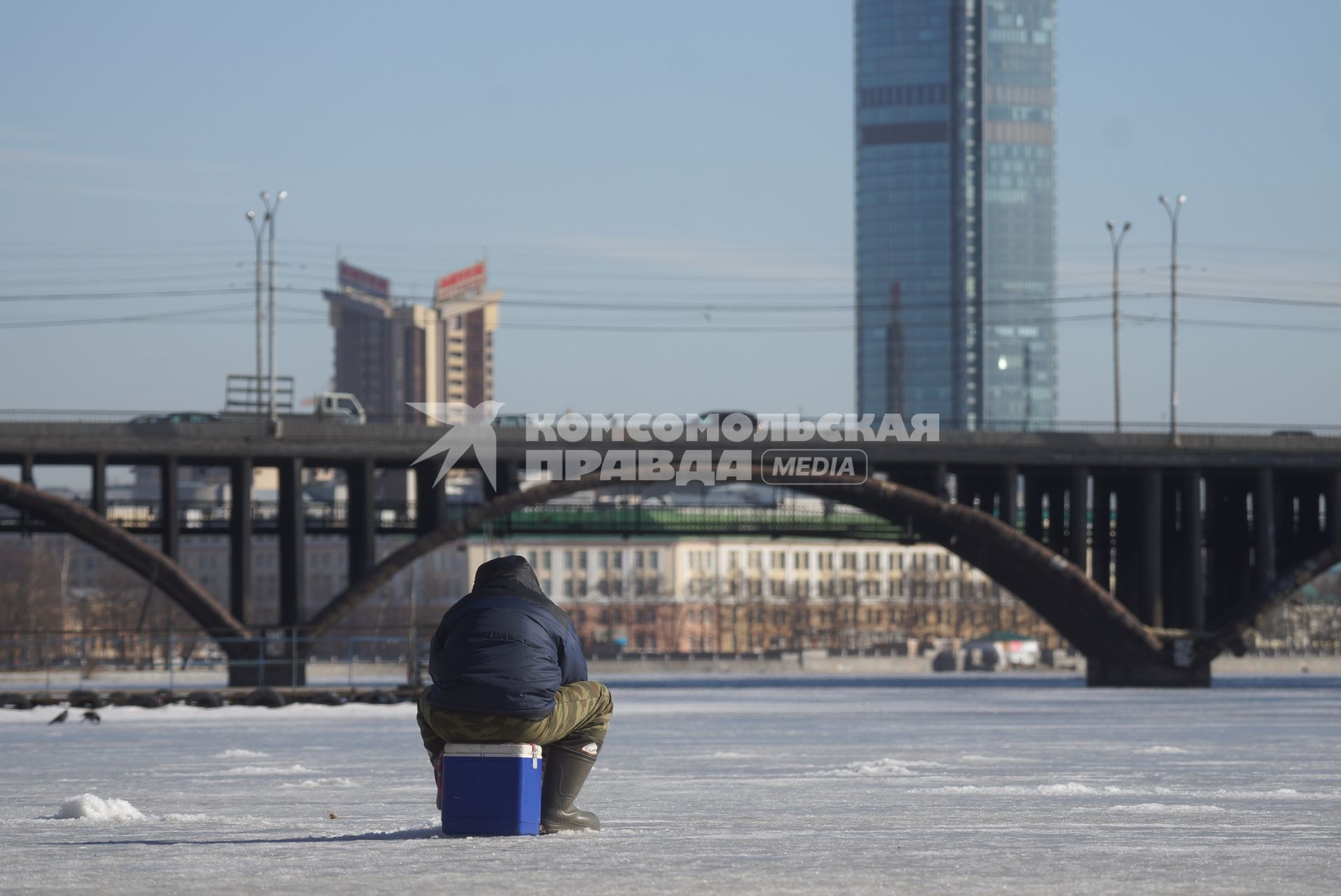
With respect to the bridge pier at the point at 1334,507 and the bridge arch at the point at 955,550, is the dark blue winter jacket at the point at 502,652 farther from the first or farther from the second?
the bridge pier at the point at 1334,507

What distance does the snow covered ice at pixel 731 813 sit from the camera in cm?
1073

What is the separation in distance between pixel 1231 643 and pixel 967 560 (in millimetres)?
12160

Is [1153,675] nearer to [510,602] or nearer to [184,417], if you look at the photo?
[184,417]

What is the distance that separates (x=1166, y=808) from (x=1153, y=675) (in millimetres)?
65949

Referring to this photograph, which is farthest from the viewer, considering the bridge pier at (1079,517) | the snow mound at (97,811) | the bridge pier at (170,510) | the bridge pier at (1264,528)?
the bridge pier at (1264,528)

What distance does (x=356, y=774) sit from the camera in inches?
891

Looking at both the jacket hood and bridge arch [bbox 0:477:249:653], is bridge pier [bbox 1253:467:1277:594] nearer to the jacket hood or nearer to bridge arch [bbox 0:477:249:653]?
bridge arch [bbox 0:477:249:653]

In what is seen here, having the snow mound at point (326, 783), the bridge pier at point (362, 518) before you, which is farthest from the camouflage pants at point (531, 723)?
the bridge pier at point (362, 518)

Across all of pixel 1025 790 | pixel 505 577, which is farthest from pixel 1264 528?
pixel 505 577

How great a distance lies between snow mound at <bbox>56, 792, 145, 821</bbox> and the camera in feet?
50.1

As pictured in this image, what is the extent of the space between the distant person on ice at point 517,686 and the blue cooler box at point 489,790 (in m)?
0.10

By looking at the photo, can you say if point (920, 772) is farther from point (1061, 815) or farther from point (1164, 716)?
point (1164, 716)

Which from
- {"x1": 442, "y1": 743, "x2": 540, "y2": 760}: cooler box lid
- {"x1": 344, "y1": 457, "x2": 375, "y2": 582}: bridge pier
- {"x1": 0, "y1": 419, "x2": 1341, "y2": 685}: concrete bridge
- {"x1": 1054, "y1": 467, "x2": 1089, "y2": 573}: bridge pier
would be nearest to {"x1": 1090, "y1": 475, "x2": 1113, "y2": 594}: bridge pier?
{"x1": 0, "y1": 419, "x2": 1341, "y2": 685}: concrete bridge

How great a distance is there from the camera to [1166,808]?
52.9 ft
